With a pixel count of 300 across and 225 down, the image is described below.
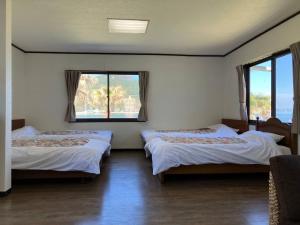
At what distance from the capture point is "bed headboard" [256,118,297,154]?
12.8 feet

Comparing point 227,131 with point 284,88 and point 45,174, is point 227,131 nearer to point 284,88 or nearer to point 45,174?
point 284,88

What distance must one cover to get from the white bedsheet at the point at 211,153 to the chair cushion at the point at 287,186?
2109 millimetres

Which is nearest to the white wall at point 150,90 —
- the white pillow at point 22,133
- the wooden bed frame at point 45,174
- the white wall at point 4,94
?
the white pillow at point 22,133

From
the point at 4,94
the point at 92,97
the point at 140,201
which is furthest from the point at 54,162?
the point at 92,97

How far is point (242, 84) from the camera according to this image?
541cm

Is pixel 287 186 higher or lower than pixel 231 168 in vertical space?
higher

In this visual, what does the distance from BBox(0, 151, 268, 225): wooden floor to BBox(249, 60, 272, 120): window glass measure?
1521 mm

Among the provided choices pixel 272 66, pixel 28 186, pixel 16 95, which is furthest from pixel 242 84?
pixel 16 95

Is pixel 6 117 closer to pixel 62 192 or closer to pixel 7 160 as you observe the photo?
pixel 7 160

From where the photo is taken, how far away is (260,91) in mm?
5152

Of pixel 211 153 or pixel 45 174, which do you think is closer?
pixel 45 174

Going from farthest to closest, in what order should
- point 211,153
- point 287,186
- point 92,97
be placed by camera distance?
point 92,97
point 211,153
point 287,186

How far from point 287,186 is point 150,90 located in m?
5.18

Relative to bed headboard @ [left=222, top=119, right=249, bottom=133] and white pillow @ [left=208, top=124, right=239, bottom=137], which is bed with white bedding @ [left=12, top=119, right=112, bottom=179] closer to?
white pillow @ [left=208, top=124, right=239, bottom=137]
